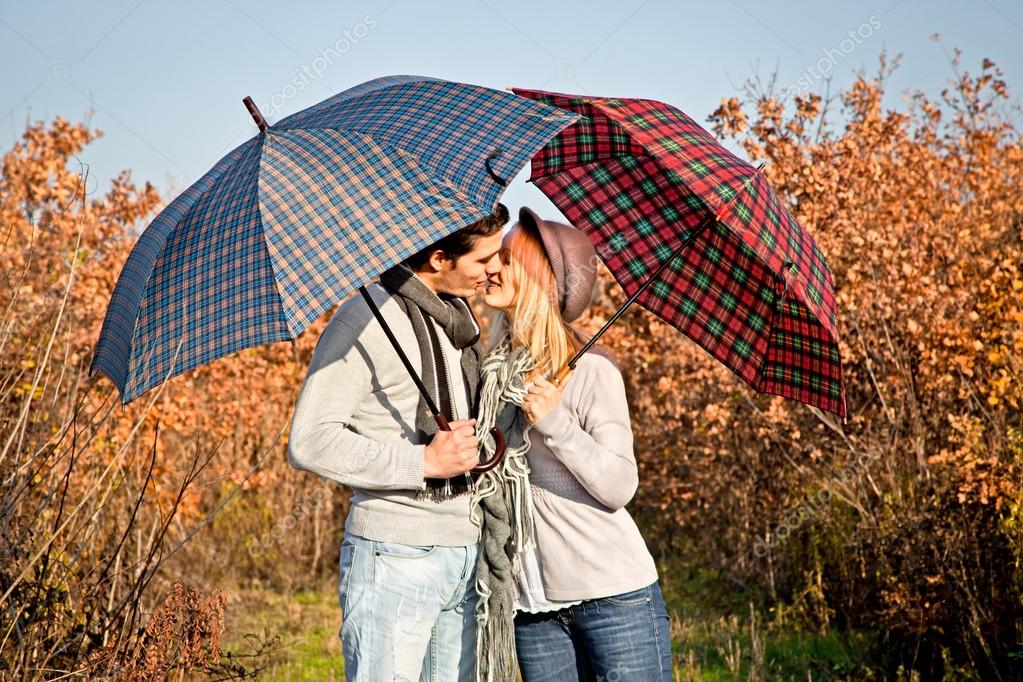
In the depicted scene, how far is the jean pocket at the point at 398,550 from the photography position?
8.73 ft

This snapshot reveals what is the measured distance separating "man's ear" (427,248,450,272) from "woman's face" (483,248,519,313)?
0.18 m

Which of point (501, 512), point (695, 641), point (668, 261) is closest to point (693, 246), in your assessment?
point (668, 261)

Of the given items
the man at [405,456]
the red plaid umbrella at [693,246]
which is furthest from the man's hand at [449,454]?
the red plaid umbrella at [693,246]

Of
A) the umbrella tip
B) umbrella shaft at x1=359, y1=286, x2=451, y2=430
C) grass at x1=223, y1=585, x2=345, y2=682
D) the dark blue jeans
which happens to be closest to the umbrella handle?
umbrella shaft at x1=359, y1=286, x2=451, y2=430

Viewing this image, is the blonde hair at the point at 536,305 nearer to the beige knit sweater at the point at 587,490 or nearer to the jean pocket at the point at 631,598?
the beige knit sweater at the point at 587,490

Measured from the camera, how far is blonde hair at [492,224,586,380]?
2.97 m

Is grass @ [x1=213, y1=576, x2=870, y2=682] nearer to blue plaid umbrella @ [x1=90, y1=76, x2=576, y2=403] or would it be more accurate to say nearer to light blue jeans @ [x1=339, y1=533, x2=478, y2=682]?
light blue jeans @ [x1=339, y1=533, x2=478, y2=682]

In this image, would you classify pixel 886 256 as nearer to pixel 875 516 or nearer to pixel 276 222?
pixel 875 516

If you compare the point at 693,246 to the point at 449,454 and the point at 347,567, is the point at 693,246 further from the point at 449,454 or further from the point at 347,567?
the point at 347,567

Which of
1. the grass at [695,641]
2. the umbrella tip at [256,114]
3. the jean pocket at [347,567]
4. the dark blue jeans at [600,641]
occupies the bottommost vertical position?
the grass at [695,641]

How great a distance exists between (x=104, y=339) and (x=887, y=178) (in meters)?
5.19

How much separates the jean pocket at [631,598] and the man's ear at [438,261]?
94 cm

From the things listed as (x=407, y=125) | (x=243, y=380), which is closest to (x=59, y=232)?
(x=243, y=380)

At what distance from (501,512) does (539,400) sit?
0.30 metres
